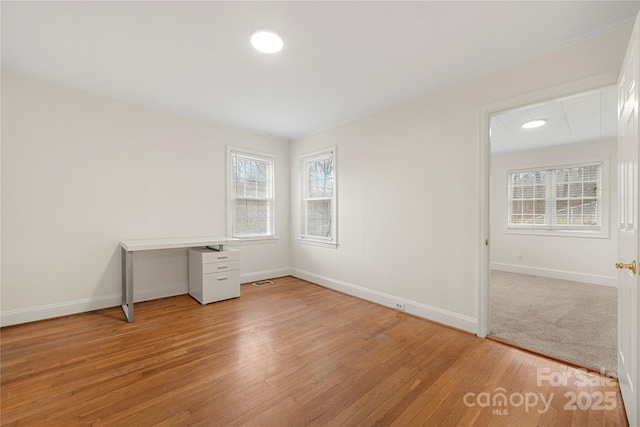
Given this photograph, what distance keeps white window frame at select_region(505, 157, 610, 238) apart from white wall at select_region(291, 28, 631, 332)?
386 centimetres

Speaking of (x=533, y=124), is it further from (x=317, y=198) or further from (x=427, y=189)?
(x=317, y=198)

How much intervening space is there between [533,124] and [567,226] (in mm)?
2513

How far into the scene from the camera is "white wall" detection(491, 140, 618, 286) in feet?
15.3

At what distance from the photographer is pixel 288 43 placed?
2225 millimetres

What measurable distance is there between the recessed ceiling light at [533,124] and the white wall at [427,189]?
183cm

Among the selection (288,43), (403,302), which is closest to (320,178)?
(403,302)

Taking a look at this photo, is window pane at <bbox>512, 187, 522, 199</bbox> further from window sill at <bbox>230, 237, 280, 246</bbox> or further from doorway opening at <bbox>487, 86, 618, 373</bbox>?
window sill at <bbox>230, 237, 280, 246</bbox>

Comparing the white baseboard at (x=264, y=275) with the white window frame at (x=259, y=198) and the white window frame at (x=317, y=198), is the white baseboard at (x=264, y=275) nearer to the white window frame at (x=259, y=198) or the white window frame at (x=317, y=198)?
the white window frame at (x=259, y=198)

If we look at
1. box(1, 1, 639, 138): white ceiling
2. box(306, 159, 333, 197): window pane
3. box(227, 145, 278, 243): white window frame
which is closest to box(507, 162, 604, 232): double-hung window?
box(1, 1, 639, 138): white ceiling

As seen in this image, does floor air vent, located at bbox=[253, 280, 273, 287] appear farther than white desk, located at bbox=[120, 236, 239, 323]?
Yes

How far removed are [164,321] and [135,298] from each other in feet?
3.09

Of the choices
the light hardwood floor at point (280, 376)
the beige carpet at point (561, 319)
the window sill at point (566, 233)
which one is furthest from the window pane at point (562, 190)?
the light hardwood floor at point (280, 376)

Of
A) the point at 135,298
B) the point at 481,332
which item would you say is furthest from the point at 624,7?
the point at 135,298

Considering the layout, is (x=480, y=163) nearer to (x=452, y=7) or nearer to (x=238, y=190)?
(x=452, y=7)
